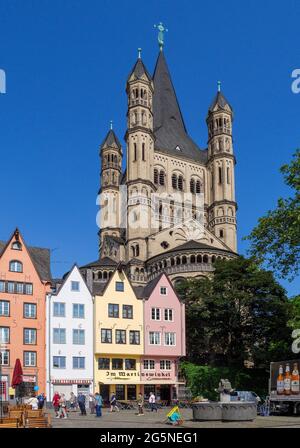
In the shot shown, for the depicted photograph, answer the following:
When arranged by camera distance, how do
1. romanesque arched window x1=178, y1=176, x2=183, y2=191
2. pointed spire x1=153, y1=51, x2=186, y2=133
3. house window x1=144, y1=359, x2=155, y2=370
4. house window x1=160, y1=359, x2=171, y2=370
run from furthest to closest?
pointed spire x1=153, y1=51, x2=186, y2=133
romanesque arched window x1=178, y1=176, x2=183, y2=191
house window x1=160, y1=359, x2=171, y2=370
house window x1=144, y1=359, x2=155, y2=370

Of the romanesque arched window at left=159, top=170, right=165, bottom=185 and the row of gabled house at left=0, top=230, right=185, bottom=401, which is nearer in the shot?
the row of gabled house at left=0, top=230, right=185, bottom=401

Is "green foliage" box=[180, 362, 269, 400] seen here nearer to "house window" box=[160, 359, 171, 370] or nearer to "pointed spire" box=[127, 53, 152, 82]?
"house window" box=[160, 359, 171, 370]

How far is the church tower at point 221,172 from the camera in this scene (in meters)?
130

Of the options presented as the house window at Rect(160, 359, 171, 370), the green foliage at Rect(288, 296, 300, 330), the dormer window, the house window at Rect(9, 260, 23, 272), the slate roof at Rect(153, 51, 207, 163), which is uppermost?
the slate roof at Rect(153, 51, 207, 163)

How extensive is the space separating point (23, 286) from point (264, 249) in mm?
24751

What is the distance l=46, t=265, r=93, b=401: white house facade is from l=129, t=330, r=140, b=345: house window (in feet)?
12.9

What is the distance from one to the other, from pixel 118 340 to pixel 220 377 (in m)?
10.7

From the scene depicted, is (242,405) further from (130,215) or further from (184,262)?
(130,215)

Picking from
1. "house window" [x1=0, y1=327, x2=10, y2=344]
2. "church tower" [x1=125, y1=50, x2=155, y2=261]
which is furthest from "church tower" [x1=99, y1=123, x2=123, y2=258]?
"house window" [x1=0, y1=327, x2=10, y2=344]

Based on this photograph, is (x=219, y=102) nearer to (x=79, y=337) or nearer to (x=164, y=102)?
Answer: (x=164, y=102)

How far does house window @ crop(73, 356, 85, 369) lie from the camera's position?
6288 cm

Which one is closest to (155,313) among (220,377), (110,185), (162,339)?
(162,339)

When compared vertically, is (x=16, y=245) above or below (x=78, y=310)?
above

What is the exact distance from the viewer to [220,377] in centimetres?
6694
